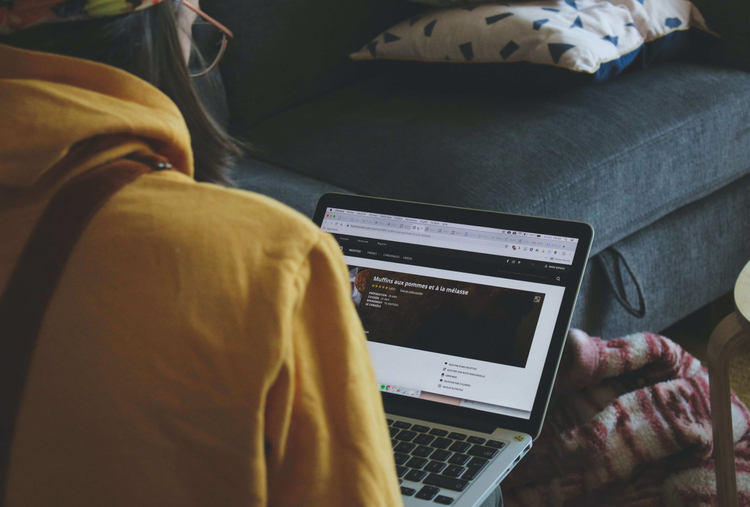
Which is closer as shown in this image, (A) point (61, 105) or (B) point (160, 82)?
(A) point (61, 105)

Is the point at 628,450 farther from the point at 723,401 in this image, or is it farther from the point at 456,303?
the point at 456,303

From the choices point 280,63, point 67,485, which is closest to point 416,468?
point 67,485

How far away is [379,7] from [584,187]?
81 centimetres

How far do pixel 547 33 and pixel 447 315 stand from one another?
2.56ft

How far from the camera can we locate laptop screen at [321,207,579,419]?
0.71m

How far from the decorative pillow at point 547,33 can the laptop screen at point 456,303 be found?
669 mm

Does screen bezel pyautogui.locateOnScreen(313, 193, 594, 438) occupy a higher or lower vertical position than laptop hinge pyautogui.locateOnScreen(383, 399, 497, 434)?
higher

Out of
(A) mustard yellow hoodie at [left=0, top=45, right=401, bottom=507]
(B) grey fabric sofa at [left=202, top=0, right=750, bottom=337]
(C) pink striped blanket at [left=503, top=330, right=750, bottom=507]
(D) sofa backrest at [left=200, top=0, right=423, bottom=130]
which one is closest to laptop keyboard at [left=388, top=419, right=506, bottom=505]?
(A) mustard yellow hoodie at [left=0, top=45, right=401, bottom=507]

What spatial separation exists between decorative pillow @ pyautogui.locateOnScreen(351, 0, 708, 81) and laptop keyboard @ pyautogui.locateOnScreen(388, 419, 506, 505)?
0.85m

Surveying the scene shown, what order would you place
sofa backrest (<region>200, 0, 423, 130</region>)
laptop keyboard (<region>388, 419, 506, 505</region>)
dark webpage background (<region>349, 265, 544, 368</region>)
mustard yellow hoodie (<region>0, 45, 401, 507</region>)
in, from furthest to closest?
sofa backrest (<region>200, 0, 423, 130</region>) < dark webpage background (<region>349, 265, 544, 368</region>) < laptop keyboard (<region>388, 419, 506, 505</region>) < mustard yellow hoodie (<region>0, 45, 401, 507</region>)

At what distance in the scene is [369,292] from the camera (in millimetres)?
789

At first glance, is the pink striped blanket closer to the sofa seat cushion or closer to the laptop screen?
the sofa seat cushion

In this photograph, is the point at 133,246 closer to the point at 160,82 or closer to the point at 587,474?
the point at 160,82

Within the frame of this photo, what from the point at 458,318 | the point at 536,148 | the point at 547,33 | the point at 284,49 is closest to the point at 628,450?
the point at 458,318
